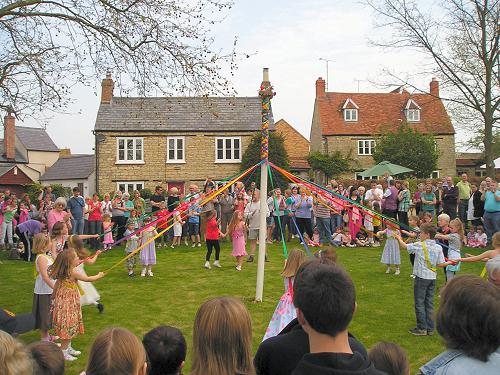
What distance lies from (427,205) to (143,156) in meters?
20.3

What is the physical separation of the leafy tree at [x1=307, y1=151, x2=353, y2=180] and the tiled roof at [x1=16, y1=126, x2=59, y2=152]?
93.3 ft

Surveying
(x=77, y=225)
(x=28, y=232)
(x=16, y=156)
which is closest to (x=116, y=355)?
(x=28, y=232)

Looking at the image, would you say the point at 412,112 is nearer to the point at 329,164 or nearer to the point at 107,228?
the point at 329,164

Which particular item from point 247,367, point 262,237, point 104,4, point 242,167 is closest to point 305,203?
point 262,237

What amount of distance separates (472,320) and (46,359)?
7.51 ft

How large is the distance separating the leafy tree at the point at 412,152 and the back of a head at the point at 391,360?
30.5m

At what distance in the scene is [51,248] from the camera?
23.0ft

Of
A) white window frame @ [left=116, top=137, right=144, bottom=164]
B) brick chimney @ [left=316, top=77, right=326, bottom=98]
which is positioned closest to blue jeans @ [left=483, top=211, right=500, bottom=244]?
white window frame @ [left=116, top=137, right=144, bottom=164]

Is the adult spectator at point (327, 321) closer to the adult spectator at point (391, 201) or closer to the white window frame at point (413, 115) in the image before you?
the adult spectator at point (391, 201)

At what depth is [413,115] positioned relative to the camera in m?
38.7

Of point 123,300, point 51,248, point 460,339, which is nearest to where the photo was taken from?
point 460,339

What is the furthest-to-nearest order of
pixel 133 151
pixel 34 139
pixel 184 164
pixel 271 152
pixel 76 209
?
pixel 34 139, pixel 184 164, pixel 133 151, pixel 271 152, pixel 76 209

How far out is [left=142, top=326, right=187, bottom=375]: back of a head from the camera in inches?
126

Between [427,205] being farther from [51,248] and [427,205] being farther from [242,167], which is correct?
[242,167]
